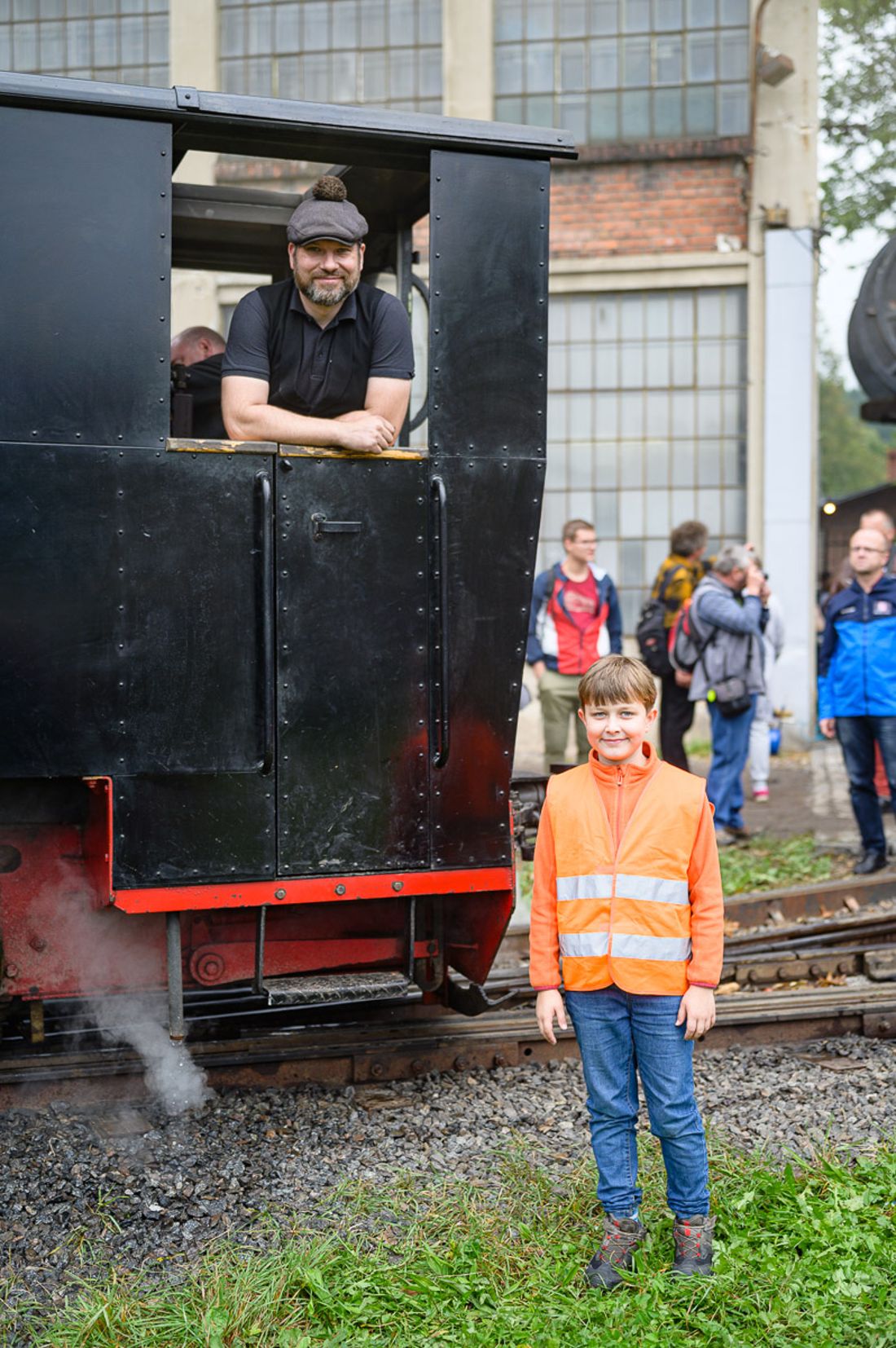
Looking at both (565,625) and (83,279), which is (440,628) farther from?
(565,625)

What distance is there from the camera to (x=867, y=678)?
26.2 feet

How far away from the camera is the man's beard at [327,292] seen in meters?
Result: 4.29

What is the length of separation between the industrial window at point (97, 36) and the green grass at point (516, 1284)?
44.3 feet

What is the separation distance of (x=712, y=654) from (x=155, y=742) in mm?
5712

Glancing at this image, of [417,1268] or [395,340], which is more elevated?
[395,340]

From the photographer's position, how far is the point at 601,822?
3.44 metres

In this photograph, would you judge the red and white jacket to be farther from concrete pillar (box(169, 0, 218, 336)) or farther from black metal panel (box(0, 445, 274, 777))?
concrete pillar (box(169, 0, 218, 336))

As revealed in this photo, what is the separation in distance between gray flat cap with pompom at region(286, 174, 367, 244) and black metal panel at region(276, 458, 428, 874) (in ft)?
2.32

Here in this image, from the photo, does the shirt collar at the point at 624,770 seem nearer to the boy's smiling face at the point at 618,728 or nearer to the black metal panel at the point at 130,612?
the boy's smiling face at the point at 618,728

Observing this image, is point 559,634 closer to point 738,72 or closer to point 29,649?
point 29,649

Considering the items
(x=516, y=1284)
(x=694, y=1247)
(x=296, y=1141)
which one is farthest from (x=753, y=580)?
(x=516, y=1284)

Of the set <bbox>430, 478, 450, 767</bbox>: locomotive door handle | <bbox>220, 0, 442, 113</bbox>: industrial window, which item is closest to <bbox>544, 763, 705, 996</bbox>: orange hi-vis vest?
<bbox>430, 478, 450, 767</bbox>: locomotive door handle

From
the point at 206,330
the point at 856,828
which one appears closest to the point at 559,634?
the point at 856,828

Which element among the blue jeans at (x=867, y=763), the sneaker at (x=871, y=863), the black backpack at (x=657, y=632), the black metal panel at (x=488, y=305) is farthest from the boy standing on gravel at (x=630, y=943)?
the black backpack at (x=657, y=632)
